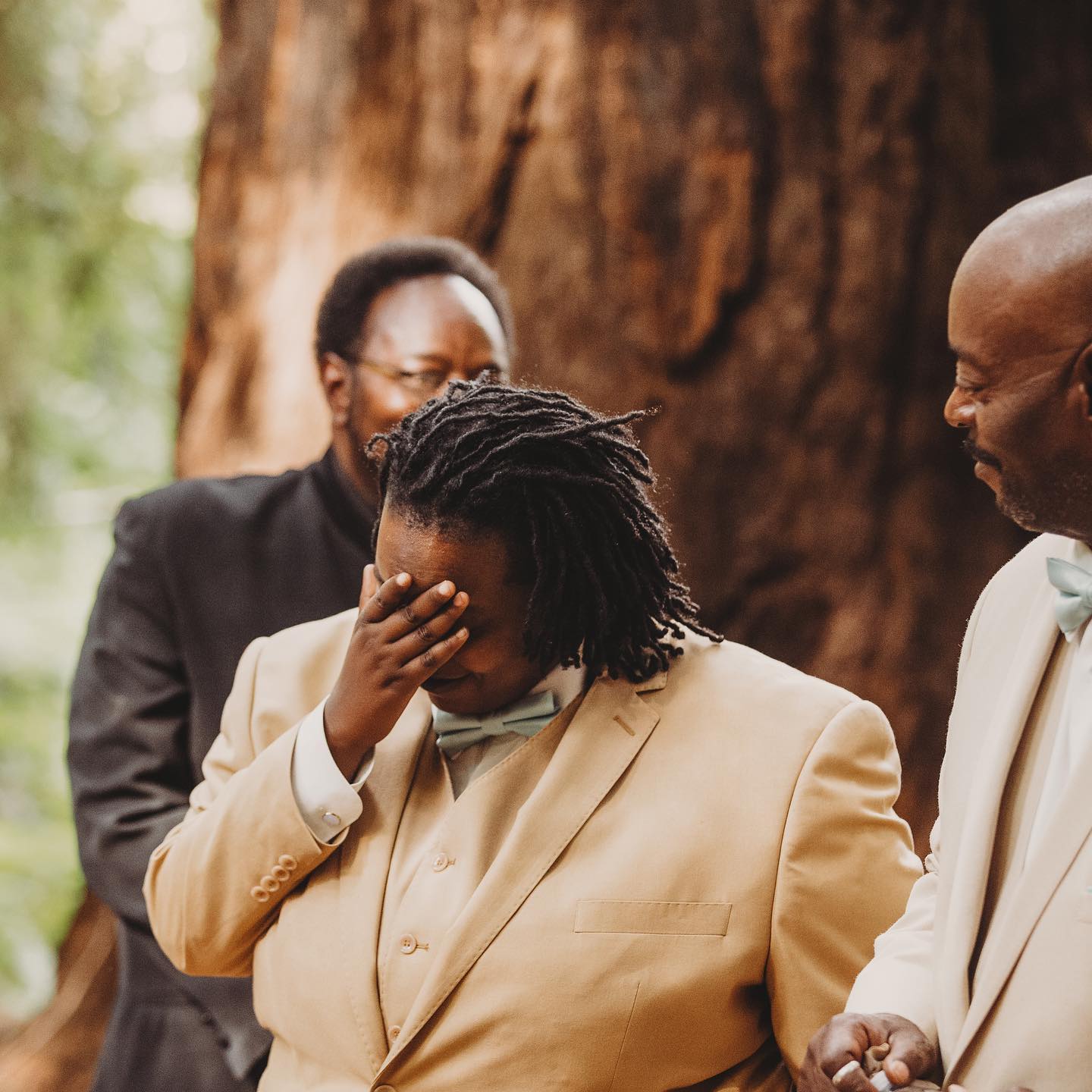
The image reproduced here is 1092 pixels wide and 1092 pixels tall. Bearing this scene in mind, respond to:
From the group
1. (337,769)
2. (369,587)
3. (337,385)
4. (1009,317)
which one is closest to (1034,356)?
(1009,317)

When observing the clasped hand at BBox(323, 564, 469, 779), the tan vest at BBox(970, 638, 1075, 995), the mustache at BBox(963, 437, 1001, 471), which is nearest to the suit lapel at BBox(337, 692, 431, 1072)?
the clasped hand at BBox(323, 564, 469, 779)

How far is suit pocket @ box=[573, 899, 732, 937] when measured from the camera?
1.93 meters

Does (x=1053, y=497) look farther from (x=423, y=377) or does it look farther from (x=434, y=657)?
(x=423, y=377)

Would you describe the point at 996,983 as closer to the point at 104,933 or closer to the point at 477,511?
the point at 477,511

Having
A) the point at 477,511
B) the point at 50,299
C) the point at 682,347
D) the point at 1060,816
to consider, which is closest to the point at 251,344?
the point at 682,347

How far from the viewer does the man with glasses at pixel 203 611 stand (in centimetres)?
289

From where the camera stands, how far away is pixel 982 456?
1.59m

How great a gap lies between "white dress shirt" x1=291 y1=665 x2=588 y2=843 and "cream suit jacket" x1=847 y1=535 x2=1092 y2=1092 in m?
0.62

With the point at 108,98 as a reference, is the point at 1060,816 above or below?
Answer: below

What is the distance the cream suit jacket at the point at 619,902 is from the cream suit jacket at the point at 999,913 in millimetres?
174

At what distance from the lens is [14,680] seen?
24.4 ft

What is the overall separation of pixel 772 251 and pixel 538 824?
2.98 m

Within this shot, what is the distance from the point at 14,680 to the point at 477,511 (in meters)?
6.16

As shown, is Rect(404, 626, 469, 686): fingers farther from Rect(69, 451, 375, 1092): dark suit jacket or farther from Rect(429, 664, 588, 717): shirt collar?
Rect(69, 451, 375, 1092): dark suit jacket
